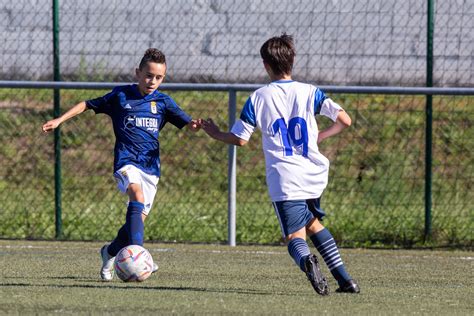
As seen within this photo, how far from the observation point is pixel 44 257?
9125 millimetres

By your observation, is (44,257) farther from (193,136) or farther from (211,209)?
(193,136)

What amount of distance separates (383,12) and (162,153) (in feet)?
10.1

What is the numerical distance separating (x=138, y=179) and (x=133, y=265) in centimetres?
71

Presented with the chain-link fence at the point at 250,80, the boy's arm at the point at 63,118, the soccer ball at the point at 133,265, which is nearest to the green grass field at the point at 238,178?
the chain-link fence at the point at 250,80

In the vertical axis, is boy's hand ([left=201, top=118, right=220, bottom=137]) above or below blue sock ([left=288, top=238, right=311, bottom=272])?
above

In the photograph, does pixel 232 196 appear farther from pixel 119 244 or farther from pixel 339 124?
pixel 339 124

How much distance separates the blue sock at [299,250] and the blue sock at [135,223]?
1.13 meters

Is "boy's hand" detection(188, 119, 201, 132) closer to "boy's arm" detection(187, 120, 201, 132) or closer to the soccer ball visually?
"boy's arm" detection(187, 120, 201, 132)

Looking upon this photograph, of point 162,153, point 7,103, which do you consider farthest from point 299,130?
point 7,103

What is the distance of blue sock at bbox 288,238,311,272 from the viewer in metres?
6.53

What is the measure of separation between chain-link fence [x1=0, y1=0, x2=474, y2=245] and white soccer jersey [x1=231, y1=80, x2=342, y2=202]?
4070 millimetres

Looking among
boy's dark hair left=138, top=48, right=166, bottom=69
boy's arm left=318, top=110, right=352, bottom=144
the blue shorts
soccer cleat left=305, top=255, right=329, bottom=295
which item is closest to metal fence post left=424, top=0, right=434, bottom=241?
boy's dark hair left=138, top=48, right=166, bottom=69

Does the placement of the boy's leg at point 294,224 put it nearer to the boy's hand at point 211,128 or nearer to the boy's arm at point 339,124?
the boy's arm at point 339,124

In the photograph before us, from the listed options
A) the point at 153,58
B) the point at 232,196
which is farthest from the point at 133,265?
the point at 232,196
